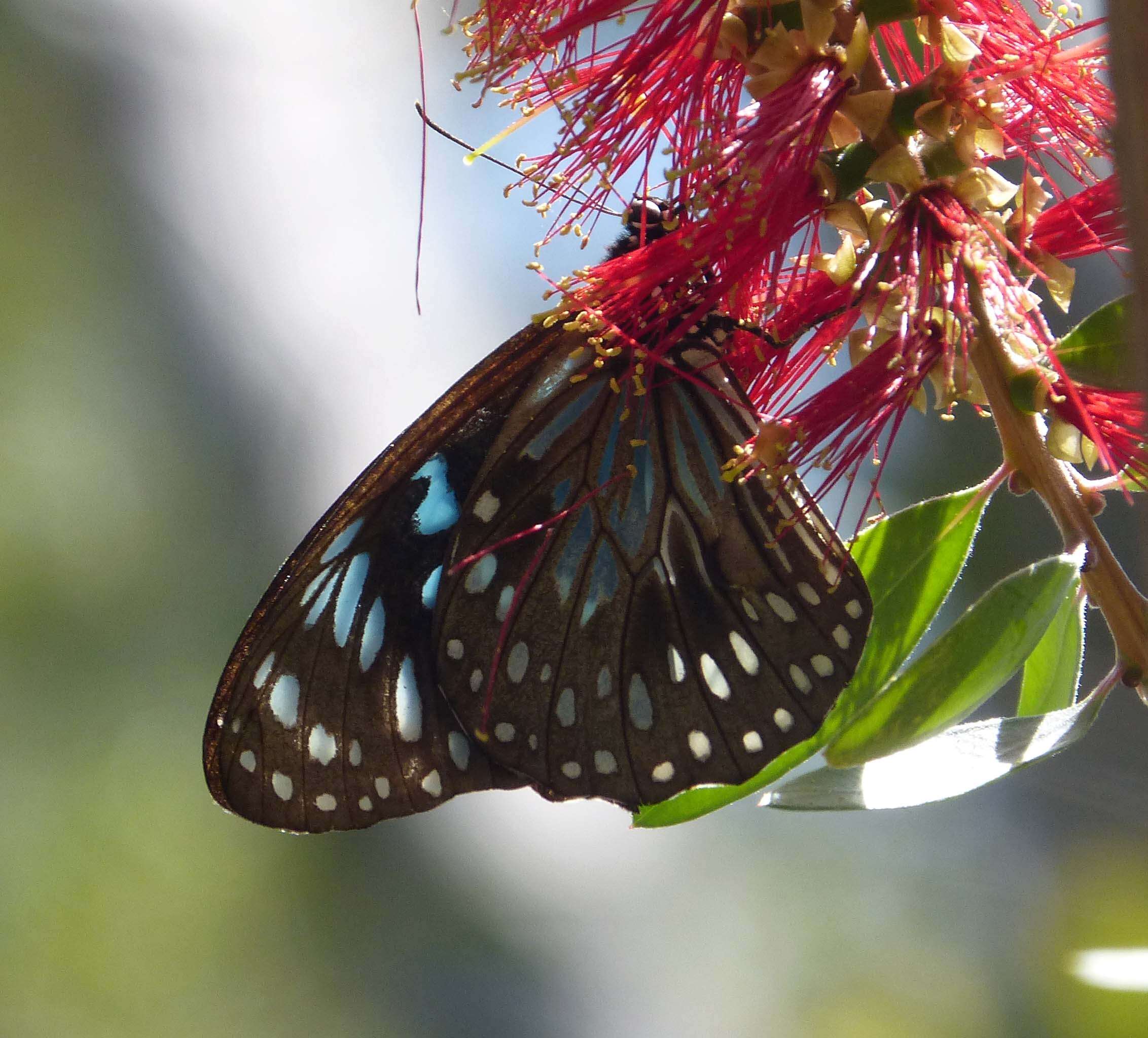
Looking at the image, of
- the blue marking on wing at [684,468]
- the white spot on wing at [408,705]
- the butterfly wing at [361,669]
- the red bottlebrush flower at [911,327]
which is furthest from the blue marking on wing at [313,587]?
the red bottlebrush flower at [911,327]

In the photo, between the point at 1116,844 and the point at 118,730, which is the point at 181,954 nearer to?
the point at 118,730

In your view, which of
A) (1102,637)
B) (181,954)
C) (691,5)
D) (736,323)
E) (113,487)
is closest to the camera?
(691,5)

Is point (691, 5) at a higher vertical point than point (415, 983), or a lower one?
higher

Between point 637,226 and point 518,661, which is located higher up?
point 637,226

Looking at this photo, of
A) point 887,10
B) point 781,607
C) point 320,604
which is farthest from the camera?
point 320,604

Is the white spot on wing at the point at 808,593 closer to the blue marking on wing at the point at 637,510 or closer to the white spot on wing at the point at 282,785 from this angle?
the blue marking on wing at the point at 637,510

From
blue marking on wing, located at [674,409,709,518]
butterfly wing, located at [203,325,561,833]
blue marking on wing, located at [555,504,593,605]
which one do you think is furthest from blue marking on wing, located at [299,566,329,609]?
blue marking on wing, located at [674,409,709,518]

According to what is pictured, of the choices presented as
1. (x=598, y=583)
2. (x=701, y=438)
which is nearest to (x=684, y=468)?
(x=701, y=438)

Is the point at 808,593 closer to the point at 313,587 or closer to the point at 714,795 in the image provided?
the point at 714,795

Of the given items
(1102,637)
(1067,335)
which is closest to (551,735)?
(1067,335)
